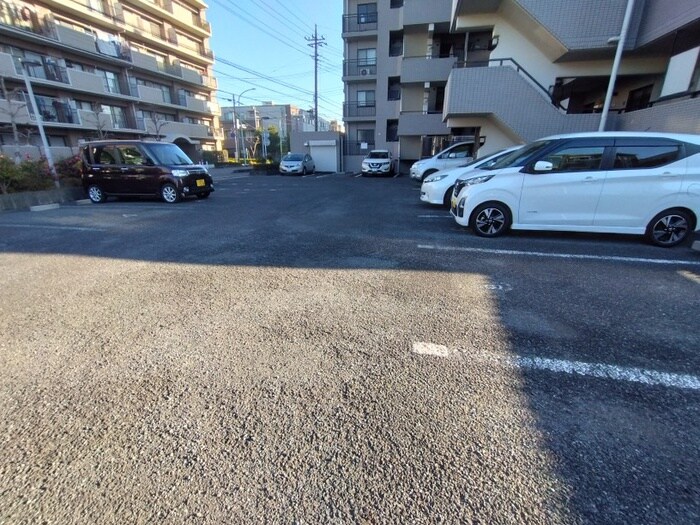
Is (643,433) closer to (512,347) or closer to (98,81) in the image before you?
(512,347)

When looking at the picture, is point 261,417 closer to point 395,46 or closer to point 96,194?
point 96,194

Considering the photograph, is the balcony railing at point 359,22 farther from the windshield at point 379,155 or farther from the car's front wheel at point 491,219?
the car's front wheel at point 491,219

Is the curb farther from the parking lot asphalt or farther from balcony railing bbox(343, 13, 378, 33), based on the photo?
balcony railing bbox(343, 13, 378, 33)

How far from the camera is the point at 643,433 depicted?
1.72 metres

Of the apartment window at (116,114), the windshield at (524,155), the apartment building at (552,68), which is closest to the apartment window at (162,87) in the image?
the apartment window at (116,114)

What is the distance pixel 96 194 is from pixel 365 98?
1937 centimetres

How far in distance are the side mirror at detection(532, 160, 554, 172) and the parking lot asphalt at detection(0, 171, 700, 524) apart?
1478 mm

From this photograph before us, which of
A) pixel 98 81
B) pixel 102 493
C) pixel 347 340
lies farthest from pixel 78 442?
pixel 98 81

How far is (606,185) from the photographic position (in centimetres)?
474

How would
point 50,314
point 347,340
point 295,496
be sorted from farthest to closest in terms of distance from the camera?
point 50,314
point 347,340
point 295,496

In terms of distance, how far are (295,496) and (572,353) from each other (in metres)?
2.10

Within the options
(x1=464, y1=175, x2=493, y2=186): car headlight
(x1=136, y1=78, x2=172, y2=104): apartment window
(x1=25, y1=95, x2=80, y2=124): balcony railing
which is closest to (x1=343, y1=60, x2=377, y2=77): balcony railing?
(x1=136, y1=78, x2=172, y2=104): apartment window

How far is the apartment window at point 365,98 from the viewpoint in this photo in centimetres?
2386

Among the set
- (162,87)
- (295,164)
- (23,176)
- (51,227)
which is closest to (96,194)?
(23,176)
